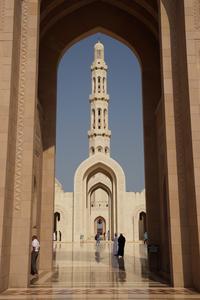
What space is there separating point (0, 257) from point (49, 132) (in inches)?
204

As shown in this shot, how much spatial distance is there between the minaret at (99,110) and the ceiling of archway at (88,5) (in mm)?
25497

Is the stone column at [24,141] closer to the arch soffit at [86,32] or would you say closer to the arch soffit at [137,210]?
the arch soffit at [86,32]

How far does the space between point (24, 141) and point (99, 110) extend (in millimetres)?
30641

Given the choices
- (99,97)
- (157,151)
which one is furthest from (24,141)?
(99,97)

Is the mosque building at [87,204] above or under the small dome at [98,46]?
under

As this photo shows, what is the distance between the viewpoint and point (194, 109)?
7316mm

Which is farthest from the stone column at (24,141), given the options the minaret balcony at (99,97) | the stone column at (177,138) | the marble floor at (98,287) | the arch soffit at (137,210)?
the minaret balcony at (99,97)

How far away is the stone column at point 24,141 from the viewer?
23.4 feet

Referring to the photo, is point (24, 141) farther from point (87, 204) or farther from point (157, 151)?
point (87, 204)

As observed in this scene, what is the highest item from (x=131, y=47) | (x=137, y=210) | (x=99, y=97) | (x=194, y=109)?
(x=99, y=97)

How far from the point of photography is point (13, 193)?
289 inches

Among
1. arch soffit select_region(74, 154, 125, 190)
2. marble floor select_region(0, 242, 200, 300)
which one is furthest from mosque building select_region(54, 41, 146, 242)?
marble floor select_region(0, 242, 200, 300)

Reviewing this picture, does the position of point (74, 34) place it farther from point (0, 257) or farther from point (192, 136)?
point (0, 257)

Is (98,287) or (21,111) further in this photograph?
(21,111)
